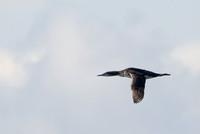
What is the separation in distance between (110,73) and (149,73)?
6.50 meters

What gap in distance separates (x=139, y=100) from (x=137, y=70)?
7.76m

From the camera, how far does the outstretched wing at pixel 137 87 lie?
448 feet

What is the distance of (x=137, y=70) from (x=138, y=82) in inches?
162

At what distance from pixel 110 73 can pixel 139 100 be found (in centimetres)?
1229

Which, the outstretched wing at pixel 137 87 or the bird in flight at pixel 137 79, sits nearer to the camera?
the outstretched wing at pixel 137 87

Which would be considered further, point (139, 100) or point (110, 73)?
point (110, 73)

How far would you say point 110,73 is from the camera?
14762cm

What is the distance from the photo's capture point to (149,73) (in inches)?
5630

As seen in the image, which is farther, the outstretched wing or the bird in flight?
the bird in flight

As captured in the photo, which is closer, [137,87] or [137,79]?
[137,87]

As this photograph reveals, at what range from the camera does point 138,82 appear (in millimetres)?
Result: 139250

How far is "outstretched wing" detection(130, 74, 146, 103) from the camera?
137 metres

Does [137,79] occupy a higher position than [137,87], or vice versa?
[137,79]

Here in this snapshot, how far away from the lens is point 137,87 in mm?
138000
